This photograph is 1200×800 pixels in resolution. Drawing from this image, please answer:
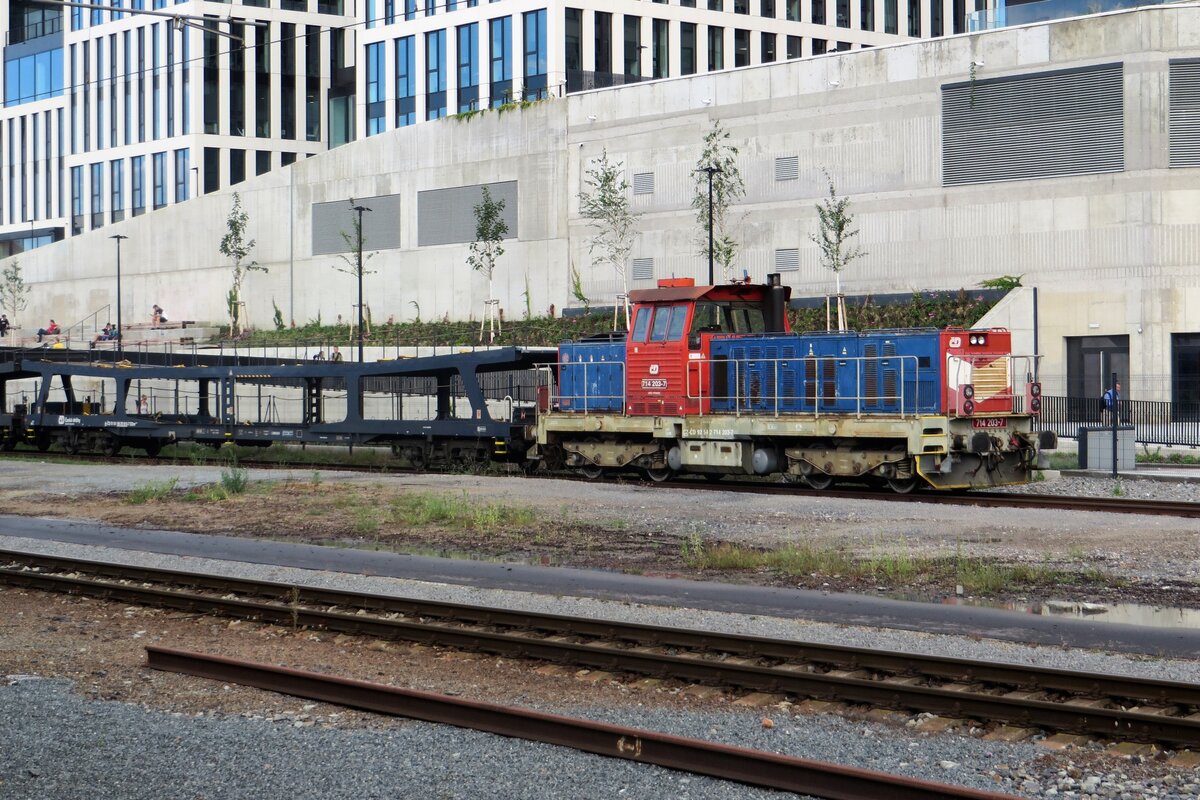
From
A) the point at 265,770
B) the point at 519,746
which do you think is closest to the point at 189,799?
the point at 265,770

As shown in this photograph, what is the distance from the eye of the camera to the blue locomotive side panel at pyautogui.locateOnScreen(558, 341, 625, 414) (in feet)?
86.8

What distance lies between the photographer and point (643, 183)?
57250 millimetres

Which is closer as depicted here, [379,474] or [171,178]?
[379,474]

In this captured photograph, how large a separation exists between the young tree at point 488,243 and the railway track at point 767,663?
141ft

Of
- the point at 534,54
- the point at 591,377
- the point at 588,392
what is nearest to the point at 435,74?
the point at 534,54

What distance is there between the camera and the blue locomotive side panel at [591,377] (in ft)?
86.8

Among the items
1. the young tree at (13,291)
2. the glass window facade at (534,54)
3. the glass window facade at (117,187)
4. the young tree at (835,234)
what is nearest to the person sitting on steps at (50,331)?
the young tree at (13,291)

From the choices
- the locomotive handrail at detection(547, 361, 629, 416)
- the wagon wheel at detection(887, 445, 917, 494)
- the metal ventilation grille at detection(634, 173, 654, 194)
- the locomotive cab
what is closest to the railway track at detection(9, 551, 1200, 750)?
the wagon wheel at detection(887, 445, 917, 494)

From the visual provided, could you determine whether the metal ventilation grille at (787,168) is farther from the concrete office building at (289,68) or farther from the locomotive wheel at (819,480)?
the locomotive wheel at (819,480)

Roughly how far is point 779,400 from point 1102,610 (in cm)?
1154

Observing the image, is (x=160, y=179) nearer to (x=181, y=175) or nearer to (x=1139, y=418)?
(x=181, y=175)

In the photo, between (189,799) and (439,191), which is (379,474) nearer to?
(189,799)

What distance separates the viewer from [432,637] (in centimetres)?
1140

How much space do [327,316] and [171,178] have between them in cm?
1808
